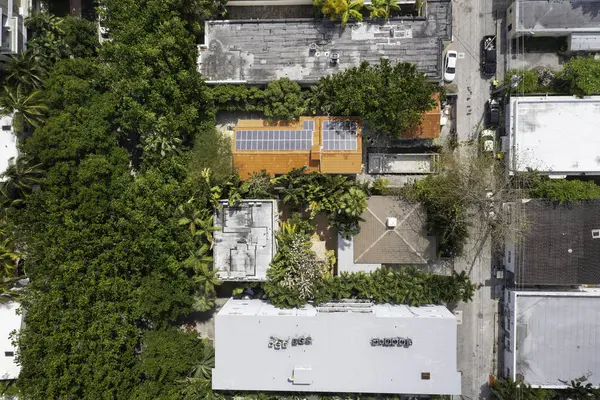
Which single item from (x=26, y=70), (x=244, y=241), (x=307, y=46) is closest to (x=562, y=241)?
(x=244, y=241)

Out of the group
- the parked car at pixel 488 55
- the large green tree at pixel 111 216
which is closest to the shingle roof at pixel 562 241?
the parked car at pixel 488 55

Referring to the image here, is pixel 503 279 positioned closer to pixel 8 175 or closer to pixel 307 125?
pixel 307 125

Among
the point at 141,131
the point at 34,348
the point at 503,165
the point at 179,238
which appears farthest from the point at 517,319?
the point at 34,348

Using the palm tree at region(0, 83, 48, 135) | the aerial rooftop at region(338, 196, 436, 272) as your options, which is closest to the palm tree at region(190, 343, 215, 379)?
the aerial rooftop at region(338, 196, 436, 272)

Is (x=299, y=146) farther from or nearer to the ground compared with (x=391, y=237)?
farther from the ground

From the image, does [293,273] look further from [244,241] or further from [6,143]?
[6,143]

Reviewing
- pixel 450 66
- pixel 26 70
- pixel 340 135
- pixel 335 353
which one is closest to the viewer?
pixel 335 353

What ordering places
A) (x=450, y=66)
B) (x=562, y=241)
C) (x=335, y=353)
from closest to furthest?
(x=335, y=353), (x=562, y=241), (x=450, y=66)

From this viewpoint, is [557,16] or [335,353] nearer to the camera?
[335,353]
